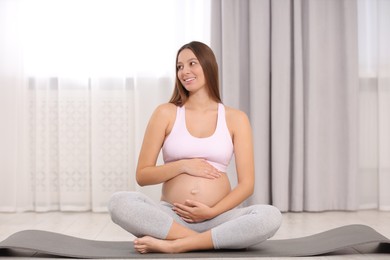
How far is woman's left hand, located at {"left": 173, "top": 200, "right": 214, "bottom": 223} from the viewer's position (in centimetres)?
271

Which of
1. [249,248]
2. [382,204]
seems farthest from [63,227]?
[382,204]

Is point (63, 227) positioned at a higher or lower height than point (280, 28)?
lower

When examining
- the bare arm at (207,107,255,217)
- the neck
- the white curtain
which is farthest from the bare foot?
the white curtain

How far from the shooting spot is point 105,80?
4.57 m

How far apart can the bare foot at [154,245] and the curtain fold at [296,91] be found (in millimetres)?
1944

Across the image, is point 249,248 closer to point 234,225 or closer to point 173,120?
point 234,225

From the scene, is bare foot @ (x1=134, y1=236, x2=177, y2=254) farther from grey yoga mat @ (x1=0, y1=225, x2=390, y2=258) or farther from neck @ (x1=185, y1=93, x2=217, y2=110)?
neck @ (x1=185, y1=93, x2=217, y2=110)

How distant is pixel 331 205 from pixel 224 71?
3.83 ft

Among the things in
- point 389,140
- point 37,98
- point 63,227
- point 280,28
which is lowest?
point 63,227

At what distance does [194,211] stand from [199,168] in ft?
0.61

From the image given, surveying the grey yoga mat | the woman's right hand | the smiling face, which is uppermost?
the smiling face

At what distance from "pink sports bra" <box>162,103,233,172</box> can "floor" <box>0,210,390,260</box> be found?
71 cm

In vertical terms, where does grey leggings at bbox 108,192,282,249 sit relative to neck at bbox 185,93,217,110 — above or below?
below

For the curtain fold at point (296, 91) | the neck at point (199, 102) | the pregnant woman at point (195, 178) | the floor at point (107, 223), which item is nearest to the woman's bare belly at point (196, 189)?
the pregnant woman at point (195, 178)
